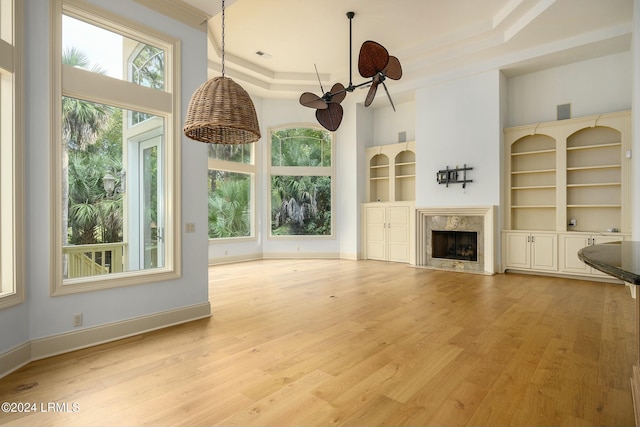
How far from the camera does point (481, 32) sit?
5.95 meters

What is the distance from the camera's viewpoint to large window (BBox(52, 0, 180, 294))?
10.1ft

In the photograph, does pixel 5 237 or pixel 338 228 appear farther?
pixel 338 228

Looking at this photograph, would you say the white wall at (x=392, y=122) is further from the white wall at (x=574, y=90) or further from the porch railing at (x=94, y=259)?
the porch railing at (x=94, y=259)

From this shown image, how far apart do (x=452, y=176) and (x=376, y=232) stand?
2370 mm

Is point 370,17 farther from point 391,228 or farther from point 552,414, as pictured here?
point 552,414

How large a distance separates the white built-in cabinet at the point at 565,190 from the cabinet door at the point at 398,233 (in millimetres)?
2091

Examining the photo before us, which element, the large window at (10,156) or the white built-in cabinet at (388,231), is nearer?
the large window at (10,156)

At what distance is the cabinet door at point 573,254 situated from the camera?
5.93 m

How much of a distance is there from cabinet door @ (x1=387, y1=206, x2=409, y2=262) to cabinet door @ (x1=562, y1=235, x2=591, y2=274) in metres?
3.03

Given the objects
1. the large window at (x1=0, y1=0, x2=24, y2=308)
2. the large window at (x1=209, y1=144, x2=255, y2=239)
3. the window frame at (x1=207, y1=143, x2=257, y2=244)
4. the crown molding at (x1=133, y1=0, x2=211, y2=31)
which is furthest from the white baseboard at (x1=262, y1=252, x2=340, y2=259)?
the large window at (x1=0, y1=0, x2=24, y2=308)

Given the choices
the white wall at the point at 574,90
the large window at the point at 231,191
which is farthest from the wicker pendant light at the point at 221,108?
the white wall at the point at 574,90

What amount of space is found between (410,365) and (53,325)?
2967 mm

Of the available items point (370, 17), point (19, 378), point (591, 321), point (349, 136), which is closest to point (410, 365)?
point (591, 321)

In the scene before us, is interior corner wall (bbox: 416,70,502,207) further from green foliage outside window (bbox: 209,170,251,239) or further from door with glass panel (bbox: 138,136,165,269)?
→ door with glass panel (bbox: 138,136,165,269)
